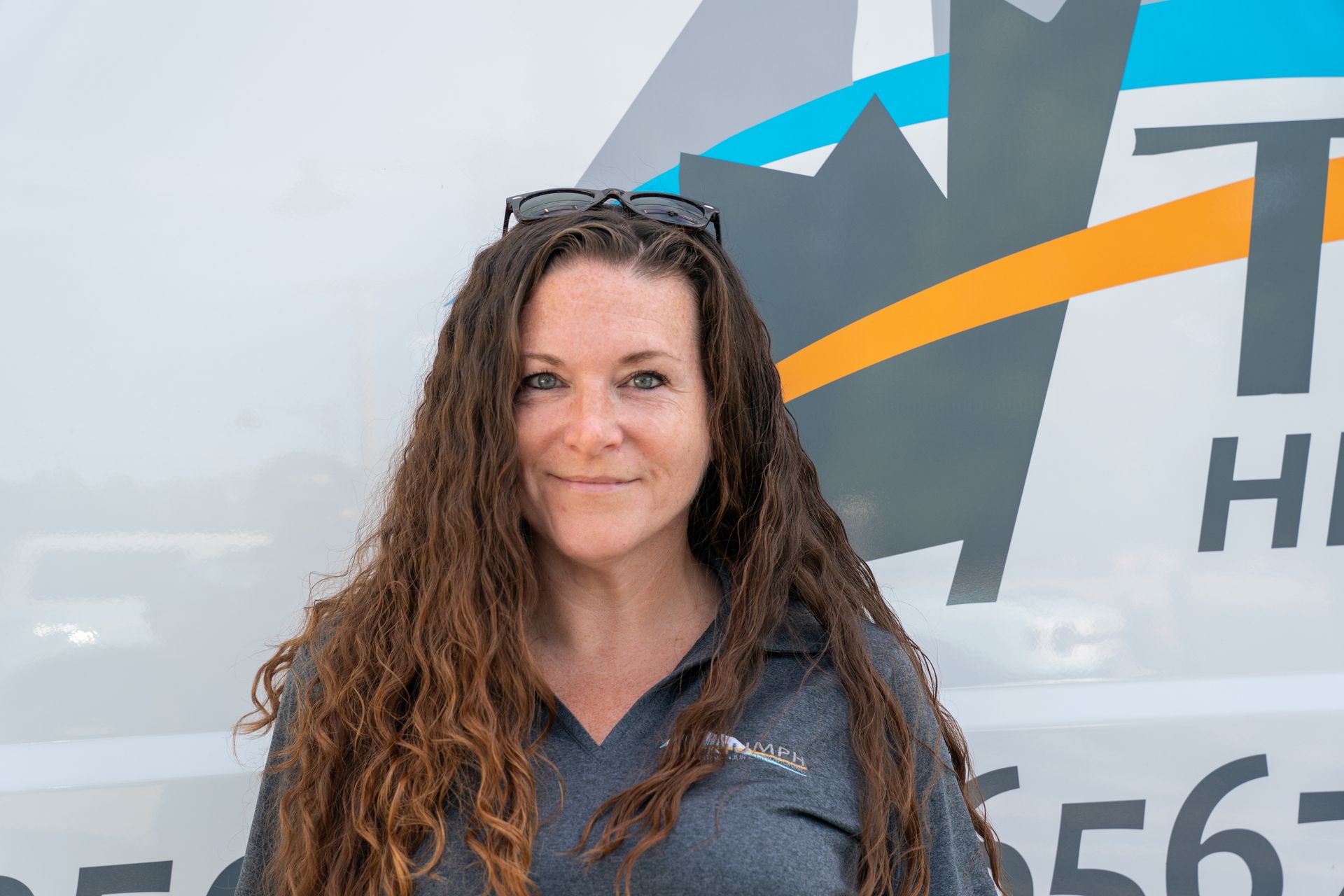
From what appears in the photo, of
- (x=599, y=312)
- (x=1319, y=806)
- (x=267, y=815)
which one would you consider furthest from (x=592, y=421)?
(x=1319, y=806)

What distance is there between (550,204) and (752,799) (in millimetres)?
849

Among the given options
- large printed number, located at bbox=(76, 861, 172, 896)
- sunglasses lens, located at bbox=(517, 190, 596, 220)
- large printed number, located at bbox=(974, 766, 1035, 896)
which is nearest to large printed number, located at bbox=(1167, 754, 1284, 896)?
large printed number, located at bbox=(974, 766, 1035, 896)

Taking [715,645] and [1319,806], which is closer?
[715,645]

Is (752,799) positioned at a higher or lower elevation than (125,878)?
higher

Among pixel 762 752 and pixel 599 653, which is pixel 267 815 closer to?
pixel 599 653

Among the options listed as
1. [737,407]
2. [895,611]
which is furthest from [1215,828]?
[737,407]

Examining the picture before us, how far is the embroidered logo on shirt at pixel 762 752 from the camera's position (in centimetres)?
127

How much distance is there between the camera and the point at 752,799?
1231 millimetres

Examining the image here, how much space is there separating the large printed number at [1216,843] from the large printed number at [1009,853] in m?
0.24

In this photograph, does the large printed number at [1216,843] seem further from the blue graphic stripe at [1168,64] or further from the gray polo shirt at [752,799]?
the blue graphic stripe at [1168,64]

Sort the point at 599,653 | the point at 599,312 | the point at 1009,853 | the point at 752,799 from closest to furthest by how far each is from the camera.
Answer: the point at 752,799
the point at 599,312
the point at 599,653
the point at 1009,853

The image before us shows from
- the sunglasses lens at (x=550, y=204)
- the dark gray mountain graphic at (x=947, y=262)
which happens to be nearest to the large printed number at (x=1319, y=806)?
the dark gray mountain graphic at (x=947, y=262)

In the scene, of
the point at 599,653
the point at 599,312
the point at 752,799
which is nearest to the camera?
the point at 752,799

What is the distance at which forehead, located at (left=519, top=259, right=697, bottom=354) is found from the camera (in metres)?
1.33
